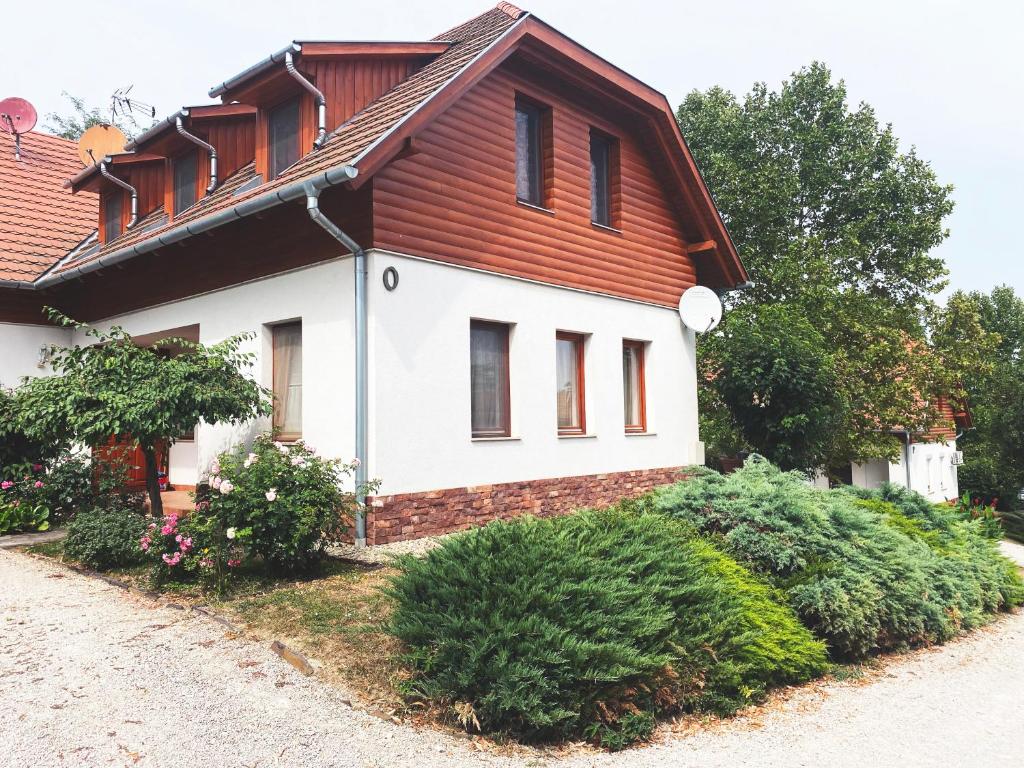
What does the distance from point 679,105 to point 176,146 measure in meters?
24.3

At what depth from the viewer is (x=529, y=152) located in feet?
37.1

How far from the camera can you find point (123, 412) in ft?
25.0

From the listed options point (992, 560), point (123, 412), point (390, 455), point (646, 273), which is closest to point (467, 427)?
point (390, 455)

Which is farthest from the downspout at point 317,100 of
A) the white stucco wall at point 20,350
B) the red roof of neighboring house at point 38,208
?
the white stucco wall at point 20,350

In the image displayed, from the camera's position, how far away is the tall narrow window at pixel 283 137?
10.4 meters

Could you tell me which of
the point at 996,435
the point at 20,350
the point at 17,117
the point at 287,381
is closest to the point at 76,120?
the point at 17,117

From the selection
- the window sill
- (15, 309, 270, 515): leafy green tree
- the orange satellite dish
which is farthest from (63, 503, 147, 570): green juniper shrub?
the orange satellite dish

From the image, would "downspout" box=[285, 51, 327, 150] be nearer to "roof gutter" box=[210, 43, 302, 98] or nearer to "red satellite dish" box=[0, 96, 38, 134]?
"roof gutter" box=[210, 43, 302, 98]

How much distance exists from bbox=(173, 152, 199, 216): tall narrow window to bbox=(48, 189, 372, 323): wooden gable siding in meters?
1.23

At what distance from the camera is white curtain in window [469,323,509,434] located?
10008 mm

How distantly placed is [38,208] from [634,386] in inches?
431

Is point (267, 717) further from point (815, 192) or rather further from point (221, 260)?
point (815, 192)

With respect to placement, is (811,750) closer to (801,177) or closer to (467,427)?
(467,427)

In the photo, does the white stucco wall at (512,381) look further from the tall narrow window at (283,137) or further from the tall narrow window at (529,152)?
the tall narrow window at (283,137)
